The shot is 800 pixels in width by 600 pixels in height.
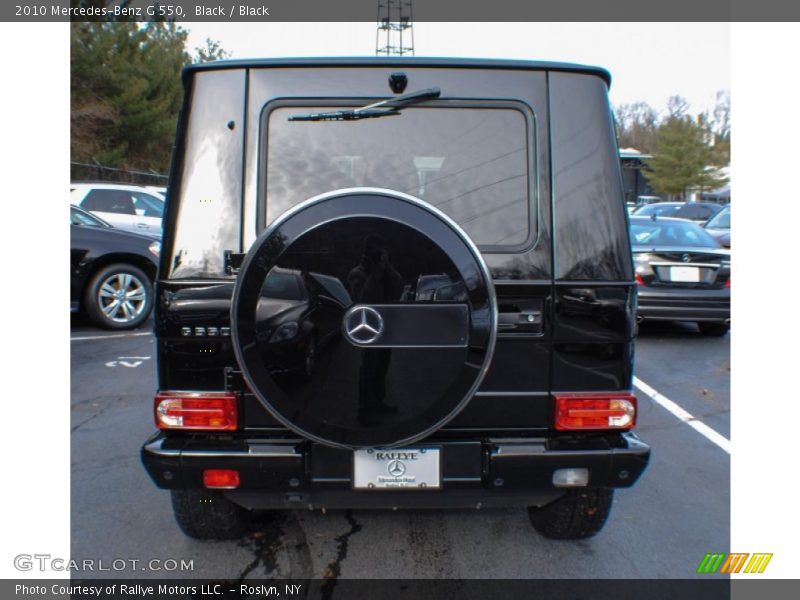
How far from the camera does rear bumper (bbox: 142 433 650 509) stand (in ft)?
7.55

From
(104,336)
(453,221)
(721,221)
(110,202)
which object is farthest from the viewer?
(721,221)

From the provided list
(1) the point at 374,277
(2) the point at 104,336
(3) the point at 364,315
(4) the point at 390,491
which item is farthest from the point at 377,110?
(2) the point at 104,336

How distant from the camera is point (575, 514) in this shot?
2.76 metres

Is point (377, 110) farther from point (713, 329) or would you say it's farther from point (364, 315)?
point (713, 329)

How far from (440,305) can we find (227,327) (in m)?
0.83

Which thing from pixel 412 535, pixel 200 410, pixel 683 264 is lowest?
pixel 412 535

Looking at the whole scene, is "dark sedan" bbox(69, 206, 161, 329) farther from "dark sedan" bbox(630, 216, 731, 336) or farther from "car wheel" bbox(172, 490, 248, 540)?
"dark sedan" bbox(630, 216, 731, 336)

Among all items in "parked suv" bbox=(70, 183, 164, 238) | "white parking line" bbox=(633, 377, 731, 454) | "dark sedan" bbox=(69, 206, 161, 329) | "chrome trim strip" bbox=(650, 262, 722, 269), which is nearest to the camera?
"white parking line" bbox=(633, 377, 731, 454)

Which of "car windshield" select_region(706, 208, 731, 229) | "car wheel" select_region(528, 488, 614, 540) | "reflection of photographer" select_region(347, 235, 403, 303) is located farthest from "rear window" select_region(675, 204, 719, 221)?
"reflection of photographer" select_region(347, 235, 403, 303)

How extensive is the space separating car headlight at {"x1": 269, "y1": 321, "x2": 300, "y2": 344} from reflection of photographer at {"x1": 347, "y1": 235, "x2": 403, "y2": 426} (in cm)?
23

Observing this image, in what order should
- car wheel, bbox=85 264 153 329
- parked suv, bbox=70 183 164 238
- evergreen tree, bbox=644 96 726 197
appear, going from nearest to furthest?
car wheel, bbox=85 264 153 329 → parked suv, bbox=70 183 164 238 → evergreen tree, bbox=644 96 726 197

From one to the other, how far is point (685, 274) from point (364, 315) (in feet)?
19.9

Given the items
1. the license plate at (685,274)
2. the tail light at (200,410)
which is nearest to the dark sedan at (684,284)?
the license plate at (685,274)
